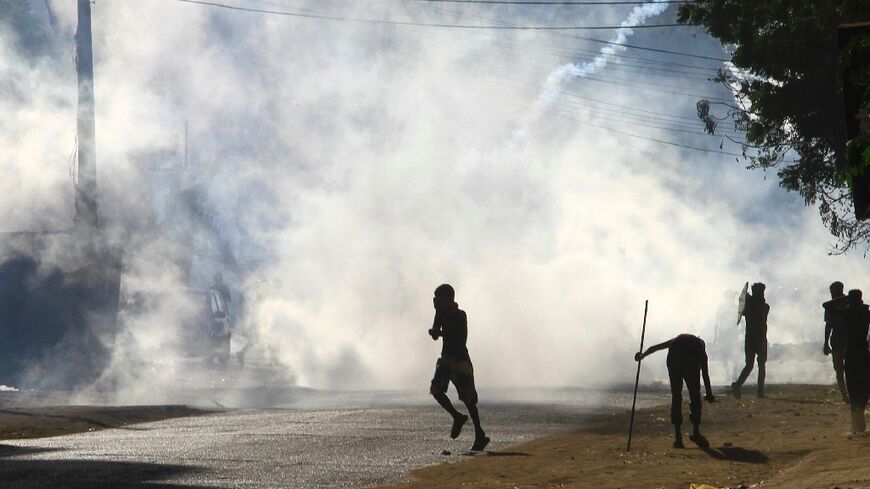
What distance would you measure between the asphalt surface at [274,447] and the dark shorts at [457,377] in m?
0.55

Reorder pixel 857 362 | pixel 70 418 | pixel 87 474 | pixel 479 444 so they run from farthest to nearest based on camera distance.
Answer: pixel 70 418 < pixel 857 362 < pixel 479 444 < pixel 87 474

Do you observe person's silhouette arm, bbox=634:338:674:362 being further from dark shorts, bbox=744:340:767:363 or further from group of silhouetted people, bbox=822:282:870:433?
dark shorts, bbox=744:340:767:363

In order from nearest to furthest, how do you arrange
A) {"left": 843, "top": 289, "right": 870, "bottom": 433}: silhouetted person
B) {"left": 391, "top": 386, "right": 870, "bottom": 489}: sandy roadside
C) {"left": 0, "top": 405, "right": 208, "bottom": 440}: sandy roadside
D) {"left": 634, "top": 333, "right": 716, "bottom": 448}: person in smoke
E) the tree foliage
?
{"left": 391, "top": 386, "right": 870, "bottom": 489}: sandy roadside < {"left": 634, "top": 333, "right": 716, "bottom": 448}: person in smoke < {"left": 843, "top": 289, "right": 870, "bottom": 433}: silhouetted person < {"left": 0, "top": 405, "right": 208, "bottom": 440}: sandy roadside < the tree foliage

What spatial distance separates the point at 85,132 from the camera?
29641 mm

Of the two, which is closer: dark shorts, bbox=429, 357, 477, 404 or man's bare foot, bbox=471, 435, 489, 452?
man's bare foot, bbox=471, 435, 489, 452

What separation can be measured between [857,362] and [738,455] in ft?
7.33

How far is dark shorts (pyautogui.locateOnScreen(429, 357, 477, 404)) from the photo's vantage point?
45.1 feet

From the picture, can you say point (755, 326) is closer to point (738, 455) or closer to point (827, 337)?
point (827, 337)

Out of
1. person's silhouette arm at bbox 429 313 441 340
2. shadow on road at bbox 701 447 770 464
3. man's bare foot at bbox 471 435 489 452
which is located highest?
person's silhouette arm at bbox 429 313 441 340

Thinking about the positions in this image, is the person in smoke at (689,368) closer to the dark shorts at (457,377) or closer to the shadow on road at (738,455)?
the shadow on road at (738,455)

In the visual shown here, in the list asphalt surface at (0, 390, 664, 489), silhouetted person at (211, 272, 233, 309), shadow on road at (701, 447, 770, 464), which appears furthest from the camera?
silhouetted person at (211, 272, 233, 309)

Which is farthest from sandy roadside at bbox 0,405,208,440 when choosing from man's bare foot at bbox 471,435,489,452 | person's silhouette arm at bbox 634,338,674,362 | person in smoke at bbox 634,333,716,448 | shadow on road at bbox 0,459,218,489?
person in smoke at bbox 634,333,716,448

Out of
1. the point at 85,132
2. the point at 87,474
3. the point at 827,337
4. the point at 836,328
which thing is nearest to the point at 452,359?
the point at 87,474

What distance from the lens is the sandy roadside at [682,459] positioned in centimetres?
1056
